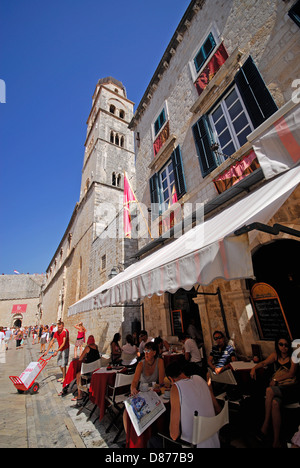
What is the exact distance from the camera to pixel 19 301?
4172 centimetres

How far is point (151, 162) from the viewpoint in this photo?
8016 mm

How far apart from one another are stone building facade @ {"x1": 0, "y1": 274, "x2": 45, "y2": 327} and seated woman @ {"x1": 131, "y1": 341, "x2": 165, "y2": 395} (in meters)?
43.1

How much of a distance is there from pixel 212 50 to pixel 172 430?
322 inches

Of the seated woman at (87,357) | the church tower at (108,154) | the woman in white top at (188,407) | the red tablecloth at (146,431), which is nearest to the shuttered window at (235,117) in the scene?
the woman in white top at (188,407)

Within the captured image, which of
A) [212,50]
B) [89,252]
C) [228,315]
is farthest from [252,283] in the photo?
[89,252]

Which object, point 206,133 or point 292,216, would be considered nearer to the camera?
point 292,216

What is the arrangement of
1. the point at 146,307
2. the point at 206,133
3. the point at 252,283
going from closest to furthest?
the point at 252,283 < the point at 206,133 < the point at 146,307

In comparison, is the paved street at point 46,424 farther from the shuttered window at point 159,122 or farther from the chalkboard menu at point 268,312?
the shuttered window at point 159,122

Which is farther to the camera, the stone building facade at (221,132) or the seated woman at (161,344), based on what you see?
the seated woman at (161,344)

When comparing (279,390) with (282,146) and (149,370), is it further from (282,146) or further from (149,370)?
(282,146)

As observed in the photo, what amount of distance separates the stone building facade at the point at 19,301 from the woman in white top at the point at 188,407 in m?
44.3

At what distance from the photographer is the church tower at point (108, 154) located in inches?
642

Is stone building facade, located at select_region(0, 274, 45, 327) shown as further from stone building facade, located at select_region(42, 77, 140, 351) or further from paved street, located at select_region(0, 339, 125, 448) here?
paved street, located at select_region(0, 339, 125, 448)

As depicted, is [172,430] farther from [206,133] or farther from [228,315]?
[206,133]
